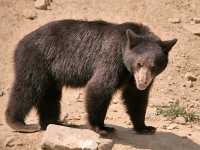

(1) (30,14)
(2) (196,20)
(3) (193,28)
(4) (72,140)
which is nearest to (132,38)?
(4) (72,140)

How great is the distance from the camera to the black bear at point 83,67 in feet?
32.2

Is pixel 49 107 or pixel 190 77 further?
pixel 190 77

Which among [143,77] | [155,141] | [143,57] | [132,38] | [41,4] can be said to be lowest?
[155,141]

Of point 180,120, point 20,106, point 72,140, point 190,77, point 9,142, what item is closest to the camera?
point 72,140

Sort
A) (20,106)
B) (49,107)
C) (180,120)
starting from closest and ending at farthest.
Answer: (20,106)
(49,107)
(180,120)

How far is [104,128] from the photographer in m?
10.2

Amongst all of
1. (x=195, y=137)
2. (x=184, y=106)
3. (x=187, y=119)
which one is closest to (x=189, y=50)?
(x=184, y=106)

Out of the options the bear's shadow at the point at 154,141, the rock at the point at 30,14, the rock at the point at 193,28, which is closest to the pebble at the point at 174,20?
the rock at the point at 193,28

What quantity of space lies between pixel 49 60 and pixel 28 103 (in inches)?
31.5

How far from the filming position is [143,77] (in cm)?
955

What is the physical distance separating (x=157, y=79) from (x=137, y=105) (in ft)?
12.7

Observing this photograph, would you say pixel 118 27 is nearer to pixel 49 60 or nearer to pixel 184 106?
pixel 49 60

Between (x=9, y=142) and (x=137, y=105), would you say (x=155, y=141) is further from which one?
(x=9, y=142)

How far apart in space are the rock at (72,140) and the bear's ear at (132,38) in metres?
1.53
